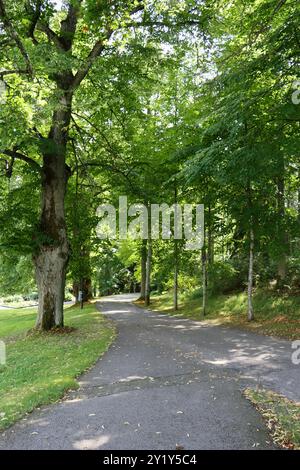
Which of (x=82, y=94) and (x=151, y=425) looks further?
(x=82, y=94)

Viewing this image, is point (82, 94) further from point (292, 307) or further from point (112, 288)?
point (112, 288)

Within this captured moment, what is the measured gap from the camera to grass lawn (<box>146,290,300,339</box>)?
12.8m

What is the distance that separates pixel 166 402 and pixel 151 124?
1586cm

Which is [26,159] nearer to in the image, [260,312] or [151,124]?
[151,124]

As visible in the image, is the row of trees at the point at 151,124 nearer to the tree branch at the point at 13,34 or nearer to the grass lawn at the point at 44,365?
the tree branch at the point at 13,34

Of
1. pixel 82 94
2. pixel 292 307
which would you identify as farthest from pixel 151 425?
pixel 82 94

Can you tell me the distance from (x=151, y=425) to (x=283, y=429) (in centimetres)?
167

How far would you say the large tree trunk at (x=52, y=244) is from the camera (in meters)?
14.0

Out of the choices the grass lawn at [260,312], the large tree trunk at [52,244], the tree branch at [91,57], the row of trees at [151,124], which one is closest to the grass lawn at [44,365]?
the large tree trunk at [52,244]

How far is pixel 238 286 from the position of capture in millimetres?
21344

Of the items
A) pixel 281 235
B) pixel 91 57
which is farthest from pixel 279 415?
pixel 91 57

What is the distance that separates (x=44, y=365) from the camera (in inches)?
359

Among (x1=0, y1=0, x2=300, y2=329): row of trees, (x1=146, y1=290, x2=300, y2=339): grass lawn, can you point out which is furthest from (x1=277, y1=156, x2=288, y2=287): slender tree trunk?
(x1=146, y1=290, x2=300, y2=339): grass lawn

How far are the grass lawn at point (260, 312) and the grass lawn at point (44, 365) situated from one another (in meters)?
5.06
